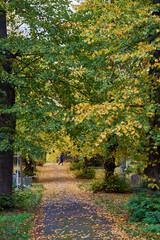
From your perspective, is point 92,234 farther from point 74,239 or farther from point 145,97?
point 145,97

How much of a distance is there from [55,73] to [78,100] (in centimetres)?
186

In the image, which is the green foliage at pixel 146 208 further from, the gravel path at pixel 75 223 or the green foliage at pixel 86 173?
the green foliage at pixel 86 173

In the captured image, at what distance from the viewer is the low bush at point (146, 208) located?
7211 mm

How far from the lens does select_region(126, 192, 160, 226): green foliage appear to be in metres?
7.21

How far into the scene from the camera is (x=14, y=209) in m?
9.83

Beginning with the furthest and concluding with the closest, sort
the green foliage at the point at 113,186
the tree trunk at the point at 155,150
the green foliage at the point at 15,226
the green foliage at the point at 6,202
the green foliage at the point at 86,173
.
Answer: the green foliage at the point at 86,173, the green foliage at the point at 113,186, the green foliage at the point at 6,202, the tree trunk at the point at 155,150, the green foliage at the point at 15,226

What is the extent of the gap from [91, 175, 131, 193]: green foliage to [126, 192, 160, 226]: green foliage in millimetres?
6585

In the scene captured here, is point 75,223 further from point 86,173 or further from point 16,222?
point 86,173

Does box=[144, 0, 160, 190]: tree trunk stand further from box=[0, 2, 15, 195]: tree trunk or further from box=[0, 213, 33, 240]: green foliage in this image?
box=[0, 2, 15, 195]: tree trunk

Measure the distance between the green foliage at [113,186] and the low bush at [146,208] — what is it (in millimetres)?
6585

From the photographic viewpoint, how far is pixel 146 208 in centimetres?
763

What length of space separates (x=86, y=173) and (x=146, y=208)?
1596 centimetres

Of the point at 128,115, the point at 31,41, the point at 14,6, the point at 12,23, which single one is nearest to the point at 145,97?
the point at 128,115

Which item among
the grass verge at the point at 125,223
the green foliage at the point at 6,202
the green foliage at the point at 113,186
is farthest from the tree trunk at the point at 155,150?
the green foliage at the point at 113,186
